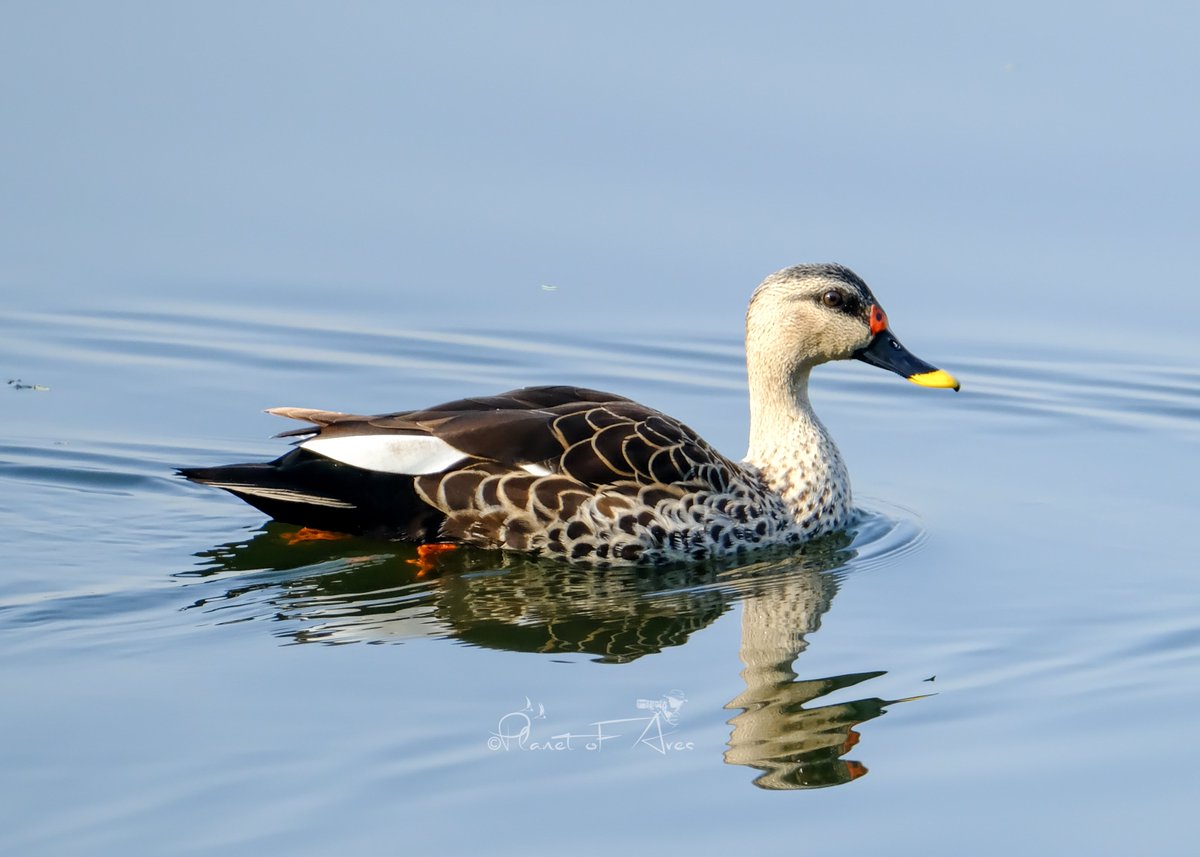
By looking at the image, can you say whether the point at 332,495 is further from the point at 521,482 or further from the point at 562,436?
the point at 562,436

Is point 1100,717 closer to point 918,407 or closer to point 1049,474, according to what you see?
point 1049,474

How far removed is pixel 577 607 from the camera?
9117mm

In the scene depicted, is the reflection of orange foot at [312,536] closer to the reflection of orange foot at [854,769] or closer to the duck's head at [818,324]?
the duck's head at [818,324]

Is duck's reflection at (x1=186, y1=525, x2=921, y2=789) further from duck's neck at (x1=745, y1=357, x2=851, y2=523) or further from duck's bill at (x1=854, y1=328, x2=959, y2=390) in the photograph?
duck's bill at (x1=854, y1=328, x2=959, y2=390)

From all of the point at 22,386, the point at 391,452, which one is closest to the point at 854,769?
the point at 391,452

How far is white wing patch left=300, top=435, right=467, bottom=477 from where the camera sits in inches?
378

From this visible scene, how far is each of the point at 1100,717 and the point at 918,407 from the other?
16.8 feet

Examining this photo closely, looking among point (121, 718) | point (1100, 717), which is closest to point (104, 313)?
point (121, 718)

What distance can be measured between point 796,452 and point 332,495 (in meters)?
2.60

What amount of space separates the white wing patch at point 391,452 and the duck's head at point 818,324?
199 cm

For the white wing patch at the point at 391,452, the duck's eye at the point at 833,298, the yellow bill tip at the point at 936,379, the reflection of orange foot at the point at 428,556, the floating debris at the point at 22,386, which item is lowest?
the reflection of orange foot at the point at 428,556

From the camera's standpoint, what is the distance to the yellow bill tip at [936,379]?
A: 10.5 meters

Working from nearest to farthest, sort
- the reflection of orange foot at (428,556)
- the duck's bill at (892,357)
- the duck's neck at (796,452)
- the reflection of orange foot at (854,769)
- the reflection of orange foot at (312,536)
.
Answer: the reflection of orange foot at (854,769) < the reflection of orange foot at (428,556) < the reflection of orange foot at (312,536) < the duck's neck at (796,452) < the duck's bill at (892,357)

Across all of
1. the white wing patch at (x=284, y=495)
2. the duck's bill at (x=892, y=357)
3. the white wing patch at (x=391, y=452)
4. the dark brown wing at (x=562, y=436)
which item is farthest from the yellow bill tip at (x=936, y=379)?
the white wing patch at (x=284, y=495)
